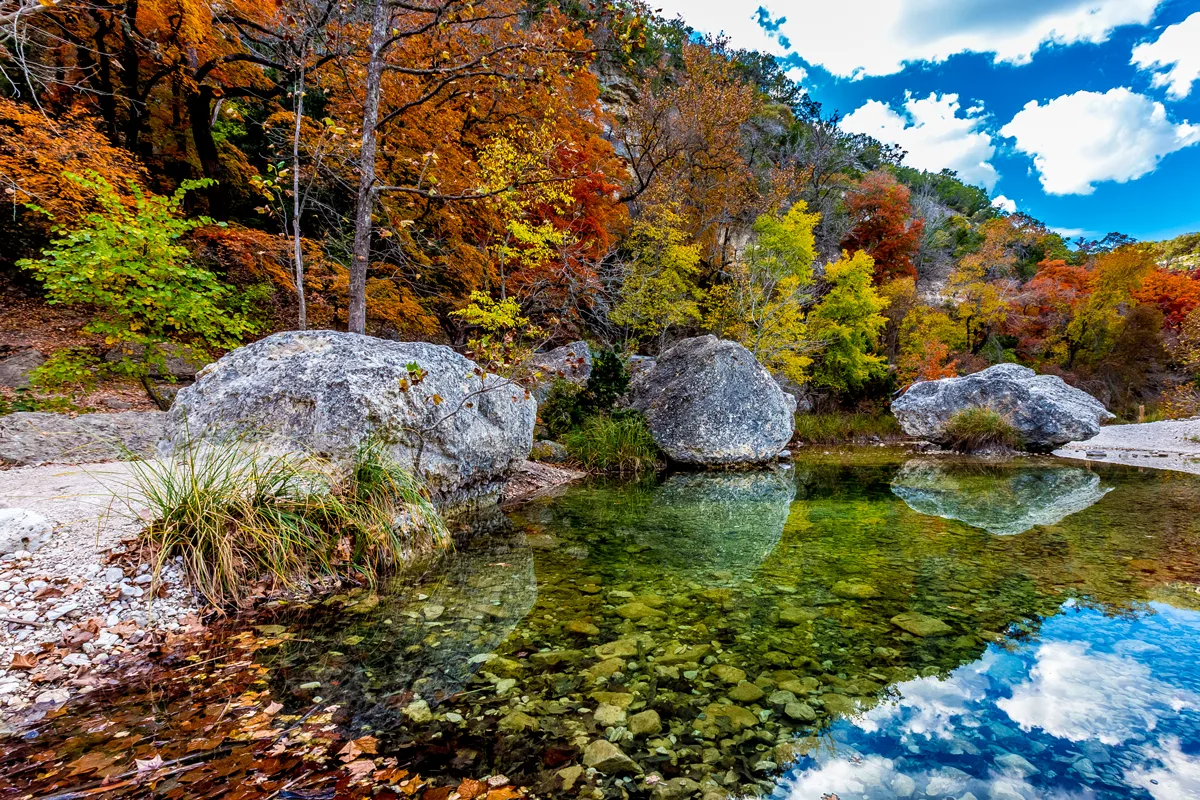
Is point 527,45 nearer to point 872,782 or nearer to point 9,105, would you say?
point 872,782

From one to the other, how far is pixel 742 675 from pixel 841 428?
19311 mm

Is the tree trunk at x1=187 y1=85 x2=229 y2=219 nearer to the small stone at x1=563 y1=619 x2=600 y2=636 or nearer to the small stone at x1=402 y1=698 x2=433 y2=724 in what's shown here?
the small stone at x1=563 y1=619 x2=600 y2=636

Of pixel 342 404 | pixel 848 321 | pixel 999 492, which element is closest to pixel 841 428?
pixel 848 321

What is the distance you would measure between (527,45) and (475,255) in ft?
23.1

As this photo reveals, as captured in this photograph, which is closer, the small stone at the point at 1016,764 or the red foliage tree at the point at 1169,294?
the small stone at the point at 1016,764

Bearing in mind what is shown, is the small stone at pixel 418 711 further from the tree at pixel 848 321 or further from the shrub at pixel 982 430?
the tree at pixel 848 321

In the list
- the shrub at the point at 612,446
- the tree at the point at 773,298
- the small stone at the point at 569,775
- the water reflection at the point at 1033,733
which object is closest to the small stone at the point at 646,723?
the small stone at the point at 569,775

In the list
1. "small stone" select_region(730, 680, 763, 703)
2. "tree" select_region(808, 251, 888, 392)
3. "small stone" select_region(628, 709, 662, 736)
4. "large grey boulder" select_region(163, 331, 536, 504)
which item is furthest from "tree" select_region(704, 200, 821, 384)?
"small stone" select_region(628, 709, 662, 736)

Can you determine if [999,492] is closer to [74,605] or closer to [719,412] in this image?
[719,412]

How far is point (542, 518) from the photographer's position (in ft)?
22.4

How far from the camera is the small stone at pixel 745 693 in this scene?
2.64 m

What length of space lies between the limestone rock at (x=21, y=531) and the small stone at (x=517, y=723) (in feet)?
12.5

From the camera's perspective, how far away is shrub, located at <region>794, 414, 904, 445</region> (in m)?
19.2

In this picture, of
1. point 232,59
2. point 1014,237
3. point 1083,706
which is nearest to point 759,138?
point 1014,237
